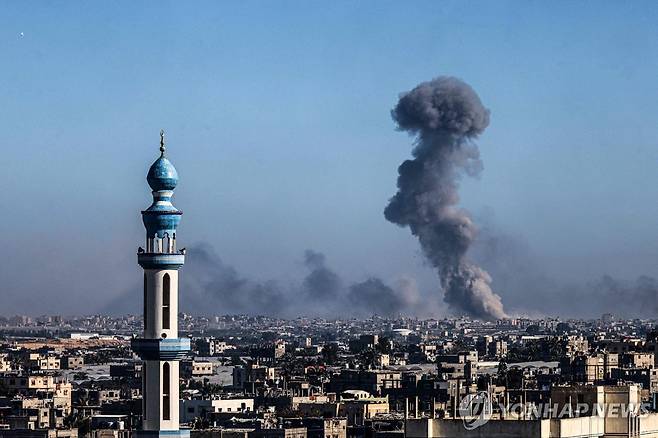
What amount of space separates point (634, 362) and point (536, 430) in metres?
125

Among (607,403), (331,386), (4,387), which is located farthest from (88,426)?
(607,403)

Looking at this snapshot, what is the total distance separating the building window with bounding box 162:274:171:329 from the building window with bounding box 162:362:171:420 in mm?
741

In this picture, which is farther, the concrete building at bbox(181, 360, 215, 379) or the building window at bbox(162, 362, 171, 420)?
the concrete building at bbox(181, 360, 215, 379)

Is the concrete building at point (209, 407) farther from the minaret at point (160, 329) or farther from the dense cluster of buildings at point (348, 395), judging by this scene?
the minaret at point (160, 329)

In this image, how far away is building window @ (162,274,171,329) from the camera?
45000mm

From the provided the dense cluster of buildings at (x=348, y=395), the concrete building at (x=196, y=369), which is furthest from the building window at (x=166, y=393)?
the concrete building at (x=196, y=369)

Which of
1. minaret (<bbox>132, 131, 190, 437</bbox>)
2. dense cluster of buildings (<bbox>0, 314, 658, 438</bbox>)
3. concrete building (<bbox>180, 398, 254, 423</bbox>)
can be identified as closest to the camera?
dense cluster of buildings (<bbox>0, 314, 658, 438</bbox>)

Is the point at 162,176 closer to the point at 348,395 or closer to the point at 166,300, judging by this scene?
the point at 166,300

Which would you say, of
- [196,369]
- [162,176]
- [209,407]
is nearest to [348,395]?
[209,407]

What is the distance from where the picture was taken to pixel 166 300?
45.1m

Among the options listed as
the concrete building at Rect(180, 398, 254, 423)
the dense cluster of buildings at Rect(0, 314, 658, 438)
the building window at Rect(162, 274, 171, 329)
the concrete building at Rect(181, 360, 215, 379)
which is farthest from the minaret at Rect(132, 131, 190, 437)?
the concrete building at Rect(181, 360, 215, 379)

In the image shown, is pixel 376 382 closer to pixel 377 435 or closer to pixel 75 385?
pixel 75 385

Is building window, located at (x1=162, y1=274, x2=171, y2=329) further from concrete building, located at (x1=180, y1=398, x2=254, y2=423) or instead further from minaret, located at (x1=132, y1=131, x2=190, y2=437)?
concrete building, located at (x1=180, y1=398, x2=254, y2=423)

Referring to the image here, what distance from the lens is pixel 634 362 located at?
518ft
